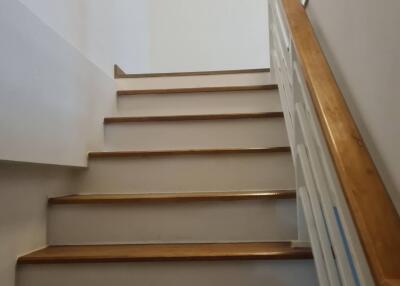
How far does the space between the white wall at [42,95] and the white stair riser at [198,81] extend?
0.62 meters

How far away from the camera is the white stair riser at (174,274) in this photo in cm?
116

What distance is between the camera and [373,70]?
0.76m

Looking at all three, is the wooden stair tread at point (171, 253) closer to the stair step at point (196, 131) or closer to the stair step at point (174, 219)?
the stair step at point (174, 219)

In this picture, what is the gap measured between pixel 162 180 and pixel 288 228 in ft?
2.00

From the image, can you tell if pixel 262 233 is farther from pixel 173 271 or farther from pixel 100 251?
pixel 100 251

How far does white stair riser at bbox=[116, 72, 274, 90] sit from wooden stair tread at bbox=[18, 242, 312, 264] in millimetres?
1373

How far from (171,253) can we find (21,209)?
1.84 feet

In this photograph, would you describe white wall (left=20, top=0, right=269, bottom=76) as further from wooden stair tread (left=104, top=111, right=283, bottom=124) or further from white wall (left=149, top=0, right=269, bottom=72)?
wooden stair tread (left=104, top=111, right=283, bottom=124)

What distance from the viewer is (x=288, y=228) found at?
136 cm

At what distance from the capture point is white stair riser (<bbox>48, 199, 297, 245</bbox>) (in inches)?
53.9

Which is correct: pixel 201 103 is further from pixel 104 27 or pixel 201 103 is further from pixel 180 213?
pixel 180 213

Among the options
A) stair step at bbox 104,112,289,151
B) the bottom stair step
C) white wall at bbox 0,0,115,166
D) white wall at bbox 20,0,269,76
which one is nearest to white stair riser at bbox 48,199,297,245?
the bottom stair step

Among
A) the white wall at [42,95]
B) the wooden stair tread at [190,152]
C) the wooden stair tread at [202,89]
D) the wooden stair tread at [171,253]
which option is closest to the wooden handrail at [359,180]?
the wooden stair tread at [171,253]

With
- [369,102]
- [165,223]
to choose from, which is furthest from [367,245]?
[165,223]
